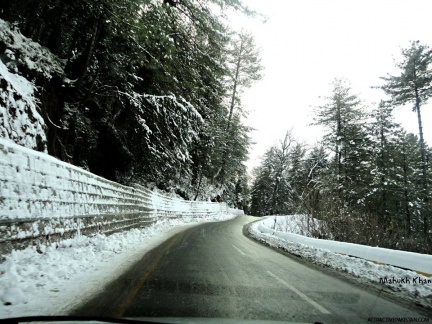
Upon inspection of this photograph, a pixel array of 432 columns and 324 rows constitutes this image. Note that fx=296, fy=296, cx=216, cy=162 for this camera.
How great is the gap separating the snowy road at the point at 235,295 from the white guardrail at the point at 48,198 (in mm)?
1765

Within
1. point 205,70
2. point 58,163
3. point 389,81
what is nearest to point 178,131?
point 205,70

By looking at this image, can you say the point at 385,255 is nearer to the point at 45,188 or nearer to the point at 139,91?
the point at 45,188

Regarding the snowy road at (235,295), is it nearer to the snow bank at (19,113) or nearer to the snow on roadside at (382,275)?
the snow on roadside at (382,275)

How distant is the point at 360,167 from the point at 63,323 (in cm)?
3359

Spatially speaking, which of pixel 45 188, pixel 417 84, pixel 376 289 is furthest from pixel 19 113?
pixel 417 84

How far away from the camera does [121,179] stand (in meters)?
17.3

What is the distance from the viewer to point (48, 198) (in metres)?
5.75

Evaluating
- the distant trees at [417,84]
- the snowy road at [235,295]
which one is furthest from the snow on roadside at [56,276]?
the distant trees at [417,84]

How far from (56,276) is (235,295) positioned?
2892mm

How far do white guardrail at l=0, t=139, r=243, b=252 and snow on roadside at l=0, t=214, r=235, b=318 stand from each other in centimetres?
41

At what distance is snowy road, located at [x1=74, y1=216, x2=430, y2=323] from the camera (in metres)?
3.92

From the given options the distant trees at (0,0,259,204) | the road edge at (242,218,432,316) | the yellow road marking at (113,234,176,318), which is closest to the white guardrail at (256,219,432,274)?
the road edge at (242,218,432,316)

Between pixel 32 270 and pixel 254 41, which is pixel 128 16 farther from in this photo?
pixel 254 41

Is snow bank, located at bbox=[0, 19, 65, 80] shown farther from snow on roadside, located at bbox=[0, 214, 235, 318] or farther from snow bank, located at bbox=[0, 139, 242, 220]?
snow on roadside, located at bbox=[0, 214, 235, 318]
